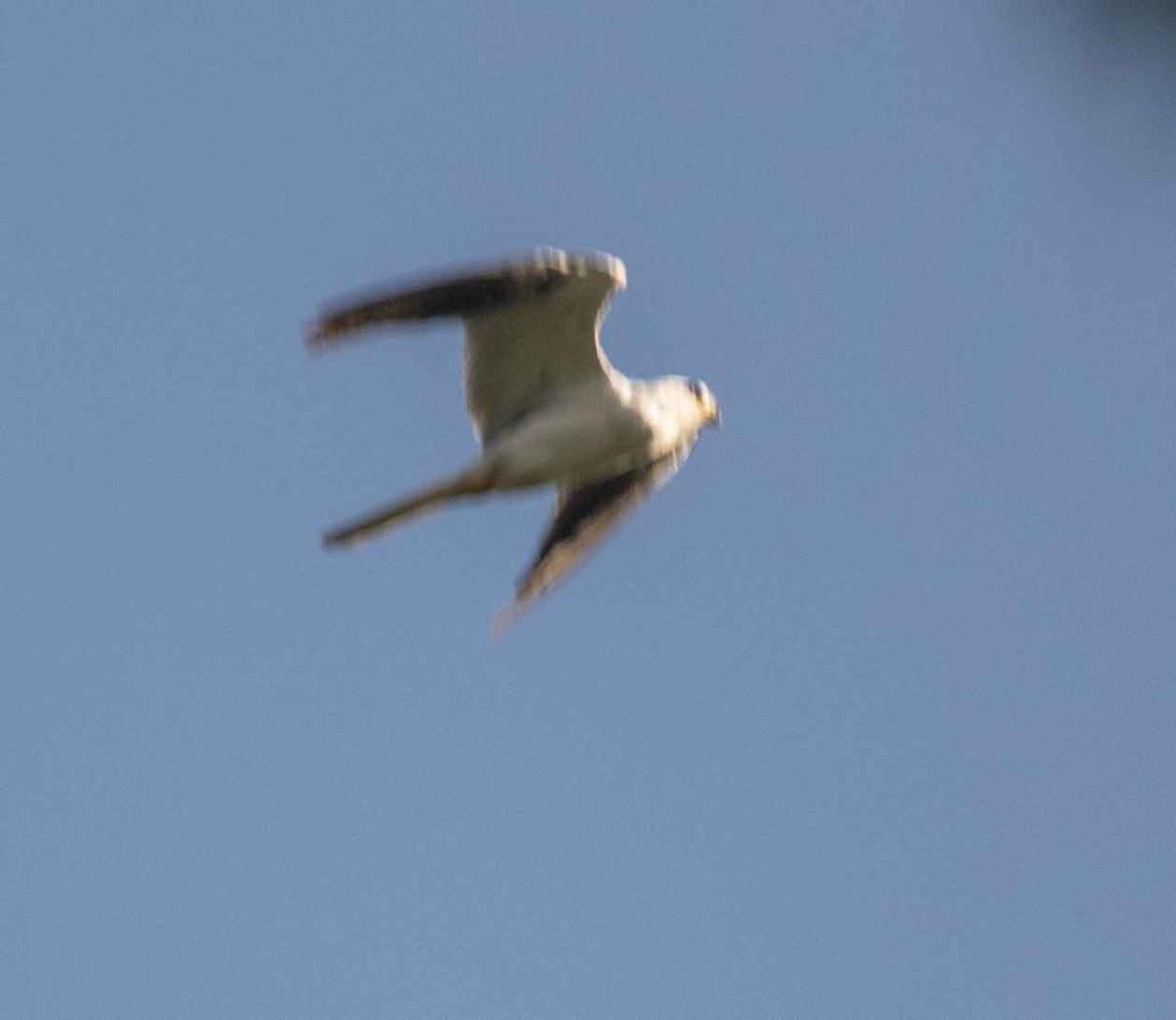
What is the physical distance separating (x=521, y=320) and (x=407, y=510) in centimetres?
98

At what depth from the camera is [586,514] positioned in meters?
9.12

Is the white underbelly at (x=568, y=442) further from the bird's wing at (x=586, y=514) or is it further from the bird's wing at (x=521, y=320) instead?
the bird's wing at (x=586, y=514)

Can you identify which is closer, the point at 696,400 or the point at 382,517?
the point at 382,517

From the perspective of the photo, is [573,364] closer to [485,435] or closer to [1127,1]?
[485,435]

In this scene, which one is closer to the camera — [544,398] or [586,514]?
[544,398]

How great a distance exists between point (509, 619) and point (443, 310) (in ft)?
5.07

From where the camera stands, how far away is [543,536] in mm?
9180

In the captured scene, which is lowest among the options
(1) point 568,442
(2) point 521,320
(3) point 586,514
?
(3) point 586,514

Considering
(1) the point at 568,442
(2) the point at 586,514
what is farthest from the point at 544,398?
(2) the point at 586,514

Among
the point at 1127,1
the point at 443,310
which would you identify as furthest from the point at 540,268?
the point at 1127,1

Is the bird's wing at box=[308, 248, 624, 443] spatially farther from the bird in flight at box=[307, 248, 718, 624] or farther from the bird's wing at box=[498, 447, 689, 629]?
the bird's wing at box=[498, 447, 689, 629]

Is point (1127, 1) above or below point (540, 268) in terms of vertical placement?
below

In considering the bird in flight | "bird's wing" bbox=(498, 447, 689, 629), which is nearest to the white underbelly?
the bird in flight

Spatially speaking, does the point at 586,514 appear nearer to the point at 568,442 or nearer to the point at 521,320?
the point at 568,442
